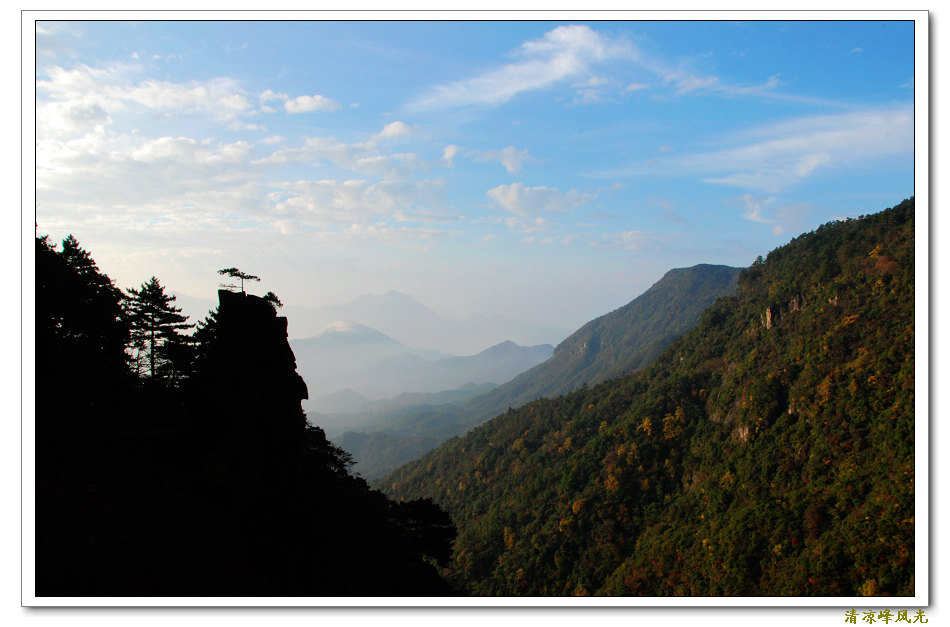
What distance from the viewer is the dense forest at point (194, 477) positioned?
9.95m

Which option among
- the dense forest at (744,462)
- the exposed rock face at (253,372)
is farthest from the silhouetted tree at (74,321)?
the dense forest at (744,462)

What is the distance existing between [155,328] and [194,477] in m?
10.9

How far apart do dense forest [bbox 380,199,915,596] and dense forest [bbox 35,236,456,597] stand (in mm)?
15633

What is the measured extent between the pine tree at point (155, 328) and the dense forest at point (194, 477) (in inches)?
39.1

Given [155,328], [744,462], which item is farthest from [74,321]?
[744,462]

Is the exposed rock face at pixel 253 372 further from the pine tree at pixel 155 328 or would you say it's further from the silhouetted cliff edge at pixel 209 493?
the pine tree at pixel 155 328

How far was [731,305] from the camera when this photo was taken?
244 feet

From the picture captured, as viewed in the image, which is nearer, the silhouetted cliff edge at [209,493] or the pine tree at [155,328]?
the silhouetted cliff edge at [209,493]

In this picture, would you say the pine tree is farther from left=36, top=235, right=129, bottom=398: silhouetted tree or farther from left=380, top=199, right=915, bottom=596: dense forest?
left=380, top=199, right=915, bottom=596: dense forest

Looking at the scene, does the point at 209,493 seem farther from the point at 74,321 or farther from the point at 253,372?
the point at 74,321

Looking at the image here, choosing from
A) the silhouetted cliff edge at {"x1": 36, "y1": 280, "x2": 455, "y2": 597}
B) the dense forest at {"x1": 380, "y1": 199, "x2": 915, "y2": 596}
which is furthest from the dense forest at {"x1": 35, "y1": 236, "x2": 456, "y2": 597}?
the dense forest at {"x1": 380, "y1": 199, "x2": 915, "y2": 596}

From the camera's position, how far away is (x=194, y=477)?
1186 centimetres

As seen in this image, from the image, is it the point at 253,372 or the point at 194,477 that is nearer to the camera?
the point at 194,477

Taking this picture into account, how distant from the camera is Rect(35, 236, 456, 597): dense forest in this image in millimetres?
9953
